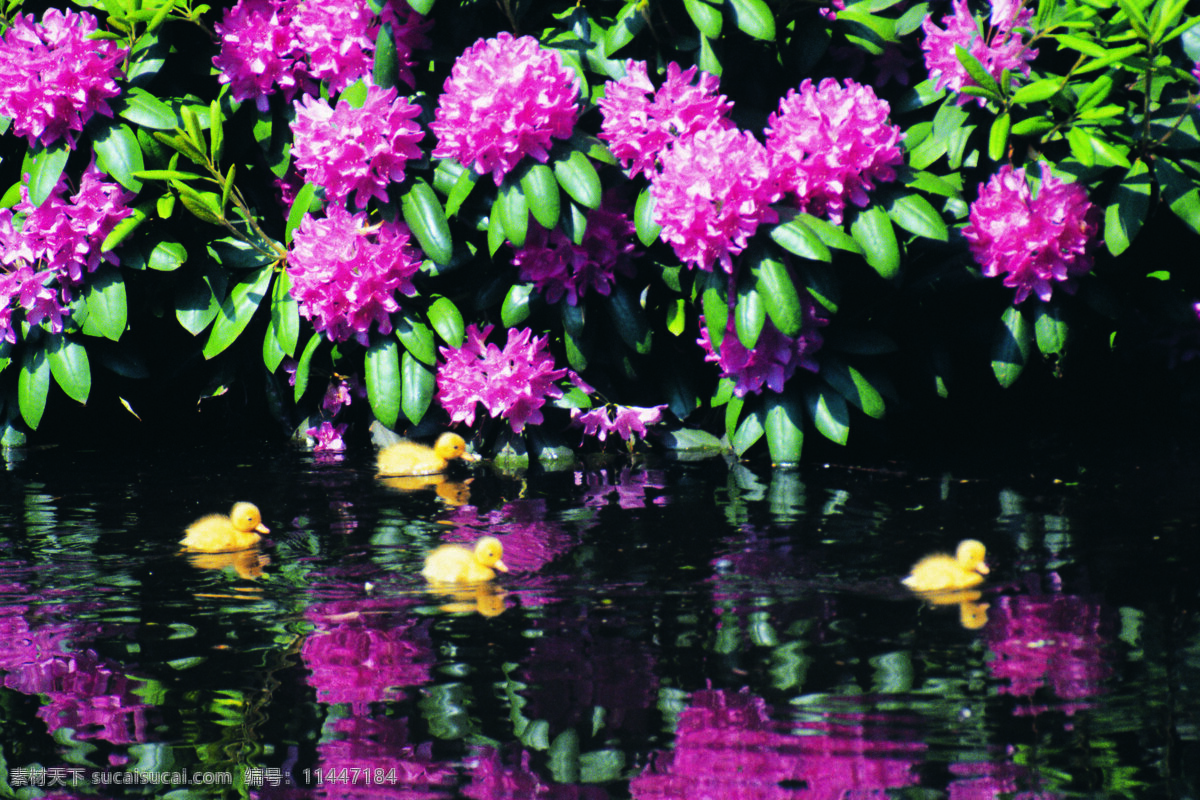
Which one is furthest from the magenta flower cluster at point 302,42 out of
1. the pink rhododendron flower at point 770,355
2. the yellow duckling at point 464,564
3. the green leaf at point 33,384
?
the yellow duckling at point 464,564

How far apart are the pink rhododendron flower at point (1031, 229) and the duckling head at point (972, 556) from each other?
5.56ft

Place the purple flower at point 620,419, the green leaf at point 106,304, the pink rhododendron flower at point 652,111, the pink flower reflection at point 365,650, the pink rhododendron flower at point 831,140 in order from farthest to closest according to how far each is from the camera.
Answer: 1. the purple flower at point 620,419
2. the green leaf at point 106,304
3. the pink rhododendron flower at point 652,111
4. the pink rhododendron flower at point 831,140
5. the pink flower reflection at point 365,650

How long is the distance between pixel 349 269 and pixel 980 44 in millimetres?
2582

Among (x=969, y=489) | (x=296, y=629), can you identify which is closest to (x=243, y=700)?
(x=296, y=629)

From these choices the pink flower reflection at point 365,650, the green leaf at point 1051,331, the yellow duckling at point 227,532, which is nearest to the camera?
the pink flower reflection at point 365,650

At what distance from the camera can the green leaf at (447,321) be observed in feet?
16.8

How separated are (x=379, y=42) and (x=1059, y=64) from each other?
9.09ft

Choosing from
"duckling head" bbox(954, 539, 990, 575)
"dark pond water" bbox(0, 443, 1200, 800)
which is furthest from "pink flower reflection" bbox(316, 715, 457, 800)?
"duckling head" bbox(954, 539, 990, 575)

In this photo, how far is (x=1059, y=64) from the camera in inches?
207

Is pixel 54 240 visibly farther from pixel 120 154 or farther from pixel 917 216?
pixel 917 216

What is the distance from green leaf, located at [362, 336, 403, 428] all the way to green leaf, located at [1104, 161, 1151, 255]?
2788 mm

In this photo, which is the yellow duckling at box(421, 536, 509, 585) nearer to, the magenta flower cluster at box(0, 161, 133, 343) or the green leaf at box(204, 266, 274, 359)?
the green leaf at box(204, 266, 274, 359)

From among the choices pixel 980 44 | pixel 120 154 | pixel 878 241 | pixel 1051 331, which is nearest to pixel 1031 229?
pixel 1051 331

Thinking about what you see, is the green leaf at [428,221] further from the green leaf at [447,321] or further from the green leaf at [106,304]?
the green leaf at [106,304]
